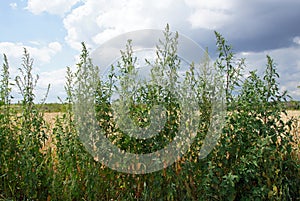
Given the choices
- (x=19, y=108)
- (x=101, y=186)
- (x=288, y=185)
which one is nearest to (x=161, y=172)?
(x=101, y=186)

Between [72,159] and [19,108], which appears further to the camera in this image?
[19,108]

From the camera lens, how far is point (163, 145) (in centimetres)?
335

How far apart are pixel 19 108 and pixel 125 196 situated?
1.56 m

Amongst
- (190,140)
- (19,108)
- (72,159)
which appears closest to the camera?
(190,140)

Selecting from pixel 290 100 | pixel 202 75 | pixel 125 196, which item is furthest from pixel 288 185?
pixel 125 196

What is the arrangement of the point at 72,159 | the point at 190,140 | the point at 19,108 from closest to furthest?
the point at 190,140 < the point at 72,159 < the point at 19,108

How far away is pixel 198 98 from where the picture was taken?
138 inches

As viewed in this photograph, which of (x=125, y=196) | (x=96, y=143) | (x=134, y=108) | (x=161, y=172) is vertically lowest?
(x=125, y=196)

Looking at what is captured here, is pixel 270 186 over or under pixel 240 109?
under

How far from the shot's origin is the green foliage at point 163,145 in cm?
338

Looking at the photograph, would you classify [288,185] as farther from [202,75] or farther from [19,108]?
[19,108]

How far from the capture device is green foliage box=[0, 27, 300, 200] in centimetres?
338

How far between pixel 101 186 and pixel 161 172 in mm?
647

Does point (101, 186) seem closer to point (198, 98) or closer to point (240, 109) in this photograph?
point (198, 98)
